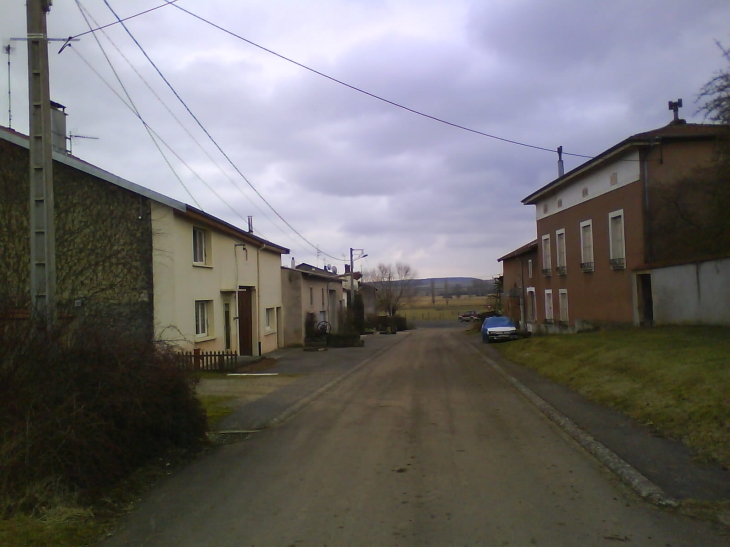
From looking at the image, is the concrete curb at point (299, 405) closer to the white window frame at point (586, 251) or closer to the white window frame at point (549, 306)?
the white window frame at point (586, 251)

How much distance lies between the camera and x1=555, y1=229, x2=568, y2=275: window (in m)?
30.2

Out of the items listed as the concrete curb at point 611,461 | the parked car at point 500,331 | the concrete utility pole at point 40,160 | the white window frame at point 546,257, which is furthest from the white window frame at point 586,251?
the concrete utility pole at point 40,160

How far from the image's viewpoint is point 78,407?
625 cm

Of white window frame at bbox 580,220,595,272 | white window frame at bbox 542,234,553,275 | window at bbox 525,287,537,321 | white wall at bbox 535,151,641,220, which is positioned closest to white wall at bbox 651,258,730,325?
white wall at bbox 535,151,641,220

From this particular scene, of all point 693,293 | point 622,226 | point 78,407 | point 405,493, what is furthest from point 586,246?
point 78,407

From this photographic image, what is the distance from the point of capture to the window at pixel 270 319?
29.3m

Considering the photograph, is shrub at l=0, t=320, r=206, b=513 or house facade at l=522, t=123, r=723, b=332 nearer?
shrub at l=0, t=320, r=206, b=513

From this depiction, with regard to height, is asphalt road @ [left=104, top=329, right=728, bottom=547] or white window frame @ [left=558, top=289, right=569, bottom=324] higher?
white window frame @ [left=558, top=289, right=569, bottom=324]

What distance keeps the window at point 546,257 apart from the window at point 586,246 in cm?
533

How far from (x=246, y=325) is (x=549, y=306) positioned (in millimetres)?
16155

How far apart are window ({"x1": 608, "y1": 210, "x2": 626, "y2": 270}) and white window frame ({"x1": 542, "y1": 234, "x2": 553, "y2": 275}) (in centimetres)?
879

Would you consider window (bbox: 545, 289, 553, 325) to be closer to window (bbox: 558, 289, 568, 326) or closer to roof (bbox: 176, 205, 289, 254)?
window (bbox: 558, 289, 568, 326)

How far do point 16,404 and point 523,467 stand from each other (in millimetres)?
5183

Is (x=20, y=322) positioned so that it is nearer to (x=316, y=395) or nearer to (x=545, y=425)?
(x=545, y=425)
